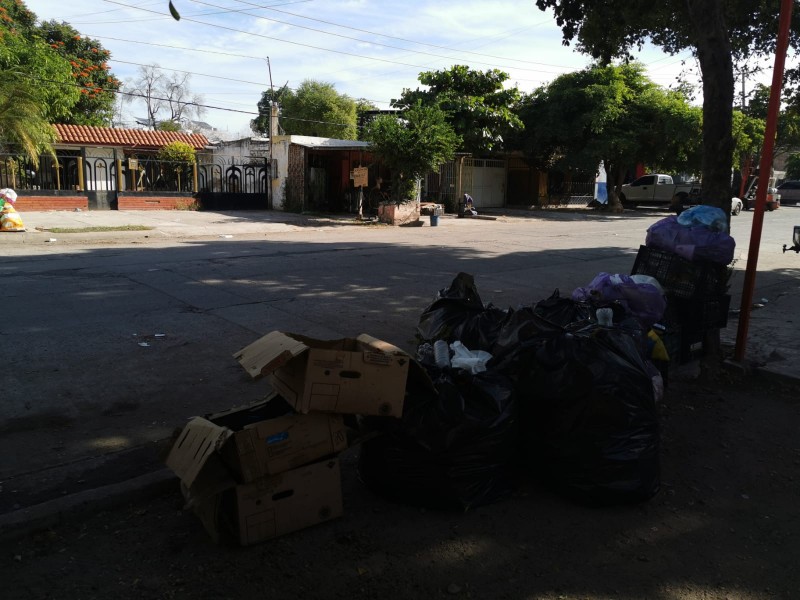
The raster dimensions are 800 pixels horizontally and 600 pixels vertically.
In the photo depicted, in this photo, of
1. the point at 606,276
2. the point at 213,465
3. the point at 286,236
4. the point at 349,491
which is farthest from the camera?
the point at 286,236

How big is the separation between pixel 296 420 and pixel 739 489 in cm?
252

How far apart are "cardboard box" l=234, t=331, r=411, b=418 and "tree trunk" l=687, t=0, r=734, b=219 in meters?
3.97

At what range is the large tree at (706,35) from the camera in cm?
528

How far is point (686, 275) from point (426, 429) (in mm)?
3124

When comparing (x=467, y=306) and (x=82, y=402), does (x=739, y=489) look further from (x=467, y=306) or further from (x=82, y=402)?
(x=82, y=402)

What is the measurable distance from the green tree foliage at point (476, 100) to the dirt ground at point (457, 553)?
76.3 feet

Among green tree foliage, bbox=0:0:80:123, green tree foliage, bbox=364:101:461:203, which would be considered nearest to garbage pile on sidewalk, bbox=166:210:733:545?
green tree foliage, bbox=364:101:461:203

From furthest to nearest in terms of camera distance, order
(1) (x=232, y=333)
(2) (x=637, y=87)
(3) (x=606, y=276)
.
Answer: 1. (2) (x=637, y=87)
2. (1) (x=232, y=333)
3. (3) (x=606, y=276)

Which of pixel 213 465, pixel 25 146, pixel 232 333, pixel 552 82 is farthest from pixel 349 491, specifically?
pixel 552 82

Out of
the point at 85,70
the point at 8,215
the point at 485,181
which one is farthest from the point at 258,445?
the point at 85,70

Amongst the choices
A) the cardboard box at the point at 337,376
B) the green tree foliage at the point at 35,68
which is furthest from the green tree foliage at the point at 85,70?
the cardboard box at the point at 337,376

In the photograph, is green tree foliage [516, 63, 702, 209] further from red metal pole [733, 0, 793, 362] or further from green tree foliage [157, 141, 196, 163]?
red metal pole [733, 0, 793, 362]

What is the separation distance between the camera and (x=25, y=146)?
54.6 ft

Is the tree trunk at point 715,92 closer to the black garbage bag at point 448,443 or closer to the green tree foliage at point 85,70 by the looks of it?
the black garbage bag at point 448,443
